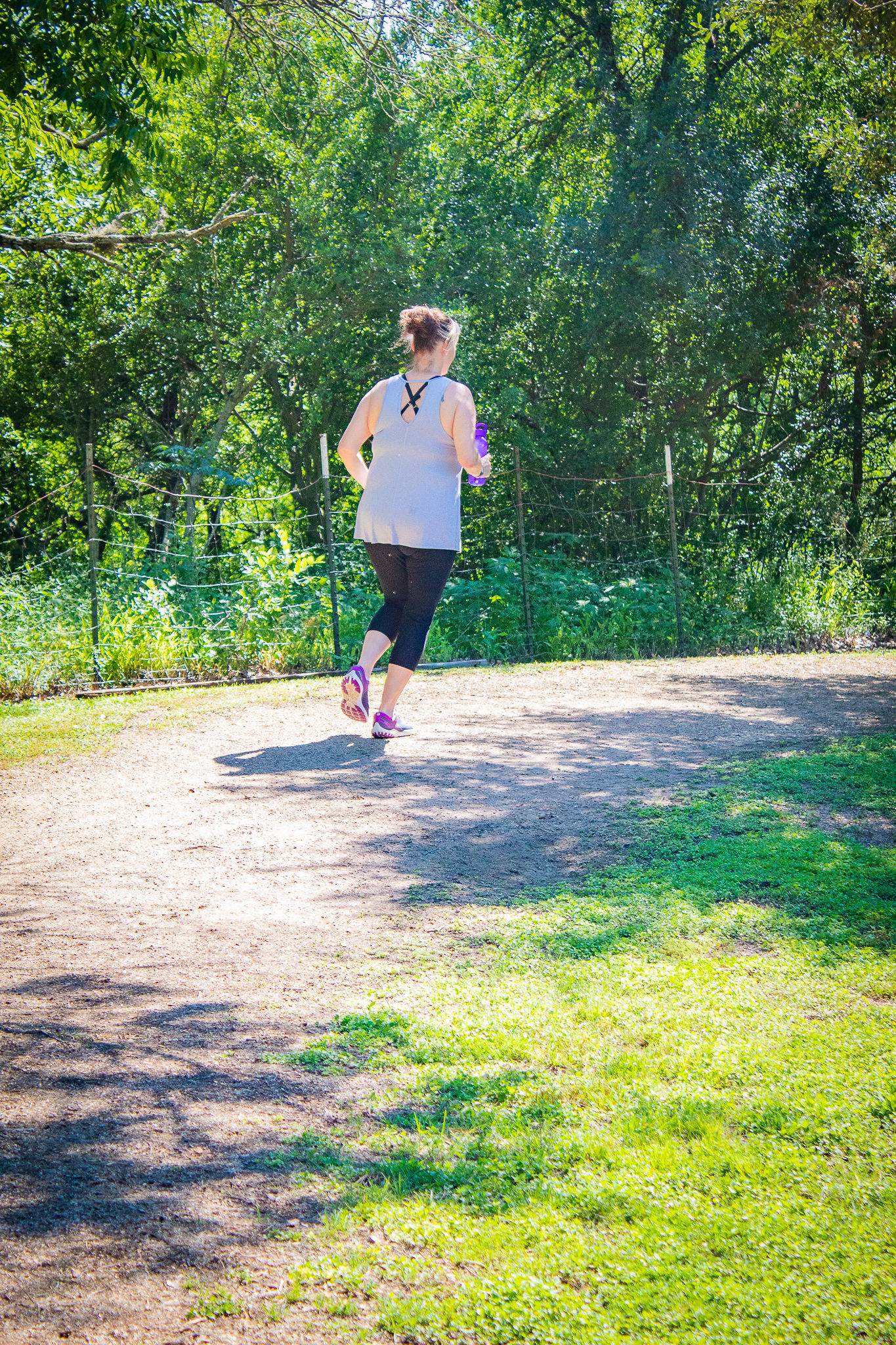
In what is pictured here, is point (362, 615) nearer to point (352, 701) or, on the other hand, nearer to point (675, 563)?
point (675, 563)

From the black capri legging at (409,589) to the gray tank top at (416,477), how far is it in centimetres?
7

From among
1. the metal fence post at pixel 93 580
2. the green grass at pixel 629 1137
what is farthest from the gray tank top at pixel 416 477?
the metal fence post at pixel 93 580

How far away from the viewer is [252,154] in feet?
51.5

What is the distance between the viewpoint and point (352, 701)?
607cm

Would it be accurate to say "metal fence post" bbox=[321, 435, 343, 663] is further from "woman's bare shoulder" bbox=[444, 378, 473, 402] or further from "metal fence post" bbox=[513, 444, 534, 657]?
"woman's bare shoulder" bbox=[444, 378, 473, 402]

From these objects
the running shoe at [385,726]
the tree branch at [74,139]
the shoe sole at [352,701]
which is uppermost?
the tree branch at [74,139]

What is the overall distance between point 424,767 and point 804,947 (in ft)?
9.21

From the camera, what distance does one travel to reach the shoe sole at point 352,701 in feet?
19.7

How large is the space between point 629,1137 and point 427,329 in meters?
4.73

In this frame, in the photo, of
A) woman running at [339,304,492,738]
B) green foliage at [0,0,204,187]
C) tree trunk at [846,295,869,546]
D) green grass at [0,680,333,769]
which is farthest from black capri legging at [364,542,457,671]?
tree trunk at [846,295,869,546]

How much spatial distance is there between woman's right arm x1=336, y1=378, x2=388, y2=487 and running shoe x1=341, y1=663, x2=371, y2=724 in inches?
42.0

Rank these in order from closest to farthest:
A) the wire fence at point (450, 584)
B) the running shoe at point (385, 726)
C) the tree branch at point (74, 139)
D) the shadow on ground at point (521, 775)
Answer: the shadow on ground at point (521, 775) → the running shoe at point (385, 726) → the wire fence at point (450, 584) → the tree branch at point (74, 139)

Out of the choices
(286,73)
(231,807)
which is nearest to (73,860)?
(231,807)

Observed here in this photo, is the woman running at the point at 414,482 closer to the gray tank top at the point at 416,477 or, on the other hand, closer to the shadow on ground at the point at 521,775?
the gray tank top at the point at 416,477
